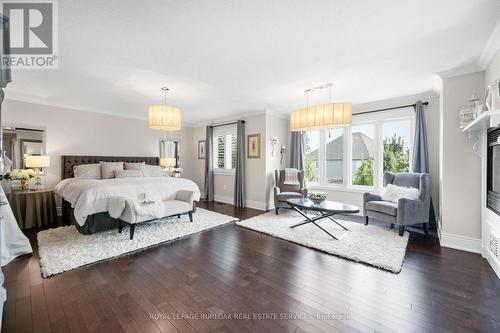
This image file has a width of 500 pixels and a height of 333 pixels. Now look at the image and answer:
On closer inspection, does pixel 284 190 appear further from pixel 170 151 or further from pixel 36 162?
pixel 36 162

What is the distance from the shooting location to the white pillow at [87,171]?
14.5 ft

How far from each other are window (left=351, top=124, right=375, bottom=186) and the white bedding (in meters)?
3.63

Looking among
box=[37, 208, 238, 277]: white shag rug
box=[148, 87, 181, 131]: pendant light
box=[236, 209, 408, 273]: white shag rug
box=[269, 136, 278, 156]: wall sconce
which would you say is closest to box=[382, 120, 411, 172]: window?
box=[236, 209, 408, 273]: white shag rug

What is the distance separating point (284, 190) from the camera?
16.7 ft

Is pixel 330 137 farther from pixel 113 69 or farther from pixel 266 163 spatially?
pixel 113 69

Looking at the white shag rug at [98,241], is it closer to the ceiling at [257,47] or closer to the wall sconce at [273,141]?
the wall sconce at [273,141]

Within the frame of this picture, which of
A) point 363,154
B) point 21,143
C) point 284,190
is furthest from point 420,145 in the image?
point 21,143

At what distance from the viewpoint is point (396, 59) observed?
263cm

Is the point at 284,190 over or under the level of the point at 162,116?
under

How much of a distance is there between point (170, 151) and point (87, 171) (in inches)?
92.8

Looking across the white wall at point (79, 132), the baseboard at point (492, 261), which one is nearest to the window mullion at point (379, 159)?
the baseboard at point (492, 261)

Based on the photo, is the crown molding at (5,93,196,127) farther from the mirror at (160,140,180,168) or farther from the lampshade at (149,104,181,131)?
the lampshade at (149,104,181,131)

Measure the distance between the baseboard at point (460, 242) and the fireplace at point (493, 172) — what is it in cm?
58

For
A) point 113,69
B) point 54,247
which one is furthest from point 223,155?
point 54,247
